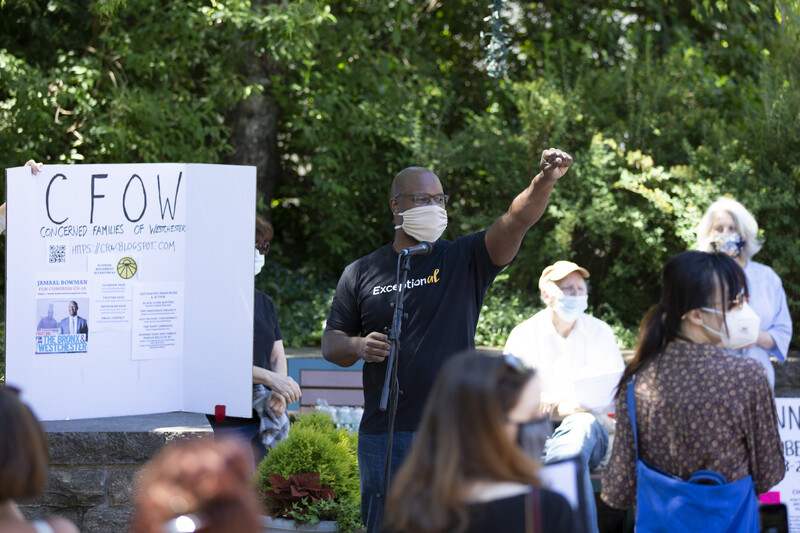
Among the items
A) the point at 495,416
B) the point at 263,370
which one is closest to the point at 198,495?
the point at 495,416

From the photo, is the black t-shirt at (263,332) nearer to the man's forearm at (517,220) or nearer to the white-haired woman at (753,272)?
the man's forearm at (517,220)

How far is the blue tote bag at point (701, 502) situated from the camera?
2.70 metres

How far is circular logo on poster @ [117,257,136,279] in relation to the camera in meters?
4.23

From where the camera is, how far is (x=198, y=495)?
5.90 ft

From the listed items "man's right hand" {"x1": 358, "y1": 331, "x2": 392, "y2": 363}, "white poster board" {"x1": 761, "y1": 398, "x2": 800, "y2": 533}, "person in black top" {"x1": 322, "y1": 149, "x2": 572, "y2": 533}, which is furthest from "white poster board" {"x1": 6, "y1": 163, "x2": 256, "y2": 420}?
"white poster board" {"x1": 761, "y1": 398, "x2": 800, "y2": 533}

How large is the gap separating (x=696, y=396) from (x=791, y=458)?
9.37 ft

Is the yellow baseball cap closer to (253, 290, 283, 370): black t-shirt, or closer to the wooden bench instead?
(253, 290, 283, 370): black t-shirt

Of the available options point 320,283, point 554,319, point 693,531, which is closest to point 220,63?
point 320,283

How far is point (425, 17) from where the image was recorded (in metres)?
10.2

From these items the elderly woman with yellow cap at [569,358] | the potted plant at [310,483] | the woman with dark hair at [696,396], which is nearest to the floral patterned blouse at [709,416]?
the woman with dark hair at [696,396]

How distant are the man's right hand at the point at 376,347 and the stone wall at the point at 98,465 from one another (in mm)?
919

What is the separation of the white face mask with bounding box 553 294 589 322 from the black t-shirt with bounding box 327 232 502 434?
4.67 feet

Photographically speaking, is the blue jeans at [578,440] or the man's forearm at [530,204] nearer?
the man's forearm at [530,204]

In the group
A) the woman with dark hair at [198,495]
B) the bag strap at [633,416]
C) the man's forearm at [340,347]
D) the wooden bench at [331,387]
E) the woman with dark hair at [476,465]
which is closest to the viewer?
the woman with dark hair at [198,495]
